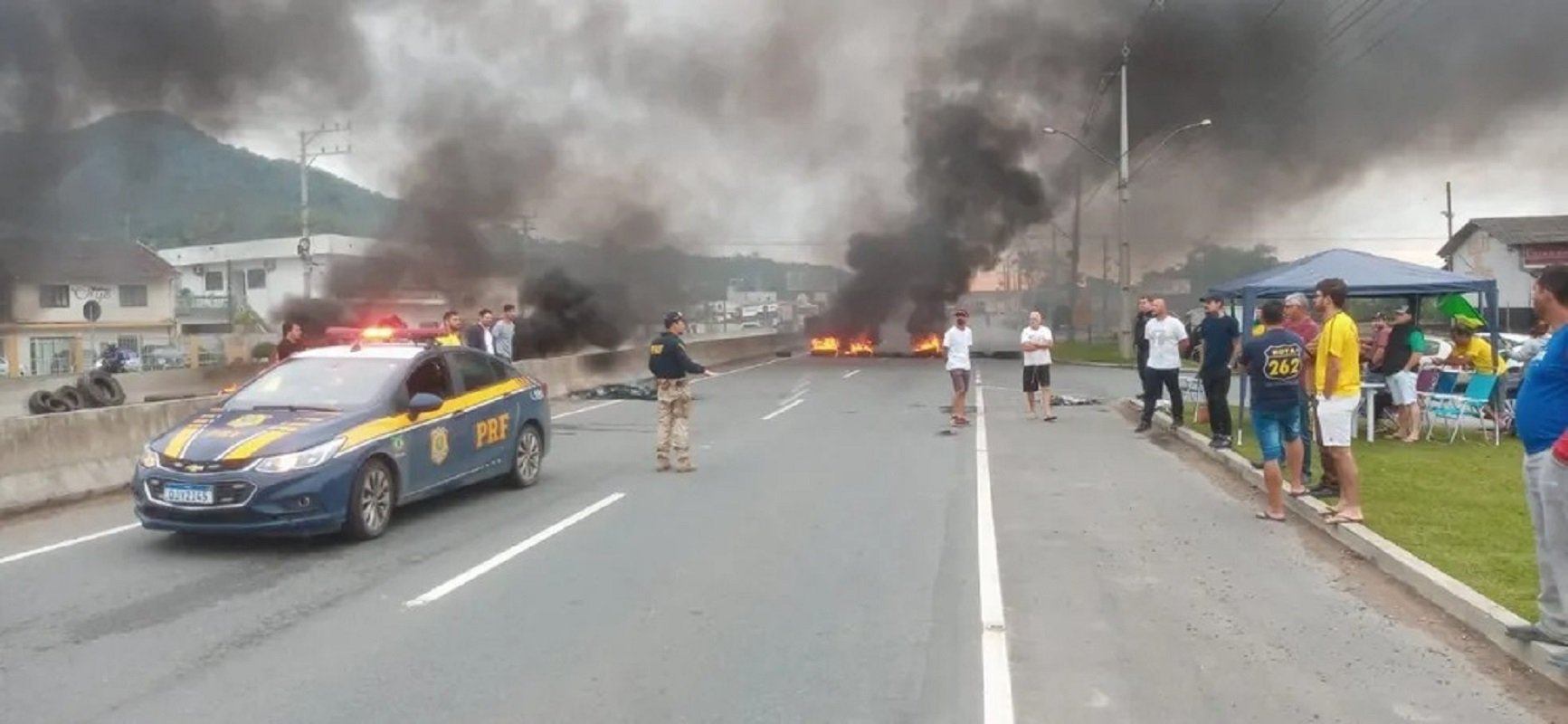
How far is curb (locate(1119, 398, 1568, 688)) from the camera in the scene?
4.73 metres

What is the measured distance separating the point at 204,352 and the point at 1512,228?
49000mm

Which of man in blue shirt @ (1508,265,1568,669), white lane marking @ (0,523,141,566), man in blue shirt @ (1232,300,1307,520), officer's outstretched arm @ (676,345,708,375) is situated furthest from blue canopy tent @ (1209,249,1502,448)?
white lane marking @ (0,523,141,566)

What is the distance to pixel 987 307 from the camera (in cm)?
11675

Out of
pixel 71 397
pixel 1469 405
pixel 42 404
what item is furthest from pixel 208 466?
pixel 1469 405

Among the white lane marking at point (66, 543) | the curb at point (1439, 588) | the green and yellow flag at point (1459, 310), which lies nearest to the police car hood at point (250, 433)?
the white lane marking at point (66, 543)

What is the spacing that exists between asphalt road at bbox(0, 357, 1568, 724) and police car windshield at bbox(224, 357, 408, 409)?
3.18ft

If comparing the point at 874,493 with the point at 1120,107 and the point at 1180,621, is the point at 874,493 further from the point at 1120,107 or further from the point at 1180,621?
the point at 1120,107

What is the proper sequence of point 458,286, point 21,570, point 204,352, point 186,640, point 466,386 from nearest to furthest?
point 186,640
point 21,570
point 466,386
point 458,286
point 204,352

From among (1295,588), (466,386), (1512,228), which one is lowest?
(1295,588)

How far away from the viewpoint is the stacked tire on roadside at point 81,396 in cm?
1357

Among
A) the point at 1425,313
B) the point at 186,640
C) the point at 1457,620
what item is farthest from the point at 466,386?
the point at 1425,313

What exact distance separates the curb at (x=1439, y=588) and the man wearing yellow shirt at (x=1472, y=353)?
19.6 ft

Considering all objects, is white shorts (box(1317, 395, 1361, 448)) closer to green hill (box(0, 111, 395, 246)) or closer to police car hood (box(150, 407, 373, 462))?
police car hood (box(150, 407, 373, 462))

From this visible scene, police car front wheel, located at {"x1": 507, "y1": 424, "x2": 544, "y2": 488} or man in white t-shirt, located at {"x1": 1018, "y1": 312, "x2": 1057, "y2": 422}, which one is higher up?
man in white t-shirt, located at {"x1": 1018, "y1": 312, "x2": 1057, "y2": 422}
